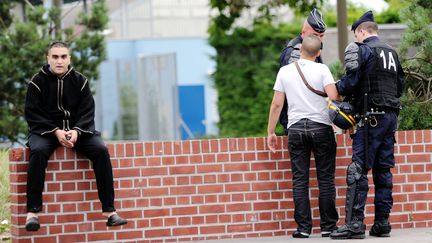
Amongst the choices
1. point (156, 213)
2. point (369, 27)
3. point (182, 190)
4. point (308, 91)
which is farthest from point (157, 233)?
point (369, 27)

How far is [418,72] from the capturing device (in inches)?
450

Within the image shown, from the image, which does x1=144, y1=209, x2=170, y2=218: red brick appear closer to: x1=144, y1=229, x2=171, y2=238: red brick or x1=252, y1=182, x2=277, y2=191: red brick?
x1=144, y1=229, x2=171, y2=238: red brick

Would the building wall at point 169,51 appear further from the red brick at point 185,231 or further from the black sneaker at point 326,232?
the black sneaker at point 326,232

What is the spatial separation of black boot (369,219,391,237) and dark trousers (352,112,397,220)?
0.06 m

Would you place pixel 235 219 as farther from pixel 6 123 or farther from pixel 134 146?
pixel 6 123

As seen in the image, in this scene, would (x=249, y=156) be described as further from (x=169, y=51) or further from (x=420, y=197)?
(x=169, y=51)

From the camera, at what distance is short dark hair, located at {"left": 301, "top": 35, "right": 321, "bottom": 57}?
9.70 m

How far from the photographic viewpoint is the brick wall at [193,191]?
9797 mm

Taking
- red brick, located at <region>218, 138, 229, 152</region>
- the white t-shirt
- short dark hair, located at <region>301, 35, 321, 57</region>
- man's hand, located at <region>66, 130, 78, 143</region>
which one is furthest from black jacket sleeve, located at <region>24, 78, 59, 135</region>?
short dark hair, located at <region>301, 35, 321, 57</region>

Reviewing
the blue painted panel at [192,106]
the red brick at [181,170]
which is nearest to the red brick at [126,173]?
the red brick at [181,170]

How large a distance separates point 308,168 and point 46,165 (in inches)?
91.7

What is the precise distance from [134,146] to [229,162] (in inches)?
35.5

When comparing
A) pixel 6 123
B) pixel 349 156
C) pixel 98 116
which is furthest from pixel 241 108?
pixel 349 156

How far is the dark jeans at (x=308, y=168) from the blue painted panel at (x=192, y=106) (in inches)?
823
